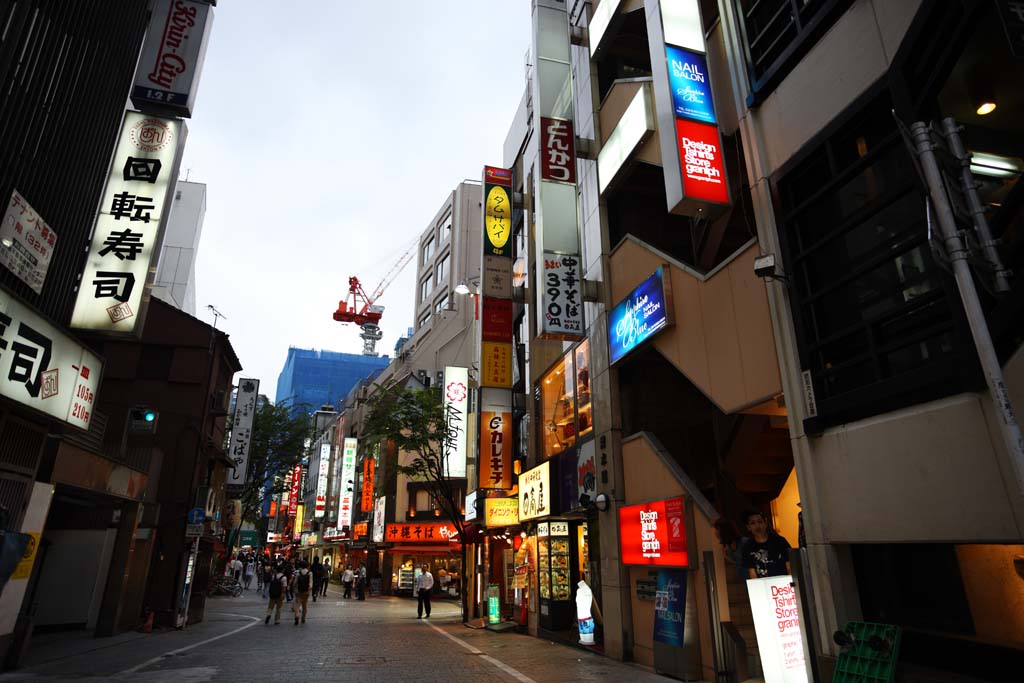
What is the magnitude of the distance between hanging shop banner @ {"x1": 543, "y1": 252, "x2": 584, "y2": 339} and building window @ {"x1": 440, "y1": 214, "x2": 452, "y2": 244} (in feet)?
128

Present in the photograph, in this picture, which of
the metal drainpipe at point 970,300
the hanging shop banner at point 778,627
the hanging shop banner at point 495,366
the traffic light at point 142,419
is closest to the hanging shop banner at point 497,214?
the hanging shop banner at point 495,366

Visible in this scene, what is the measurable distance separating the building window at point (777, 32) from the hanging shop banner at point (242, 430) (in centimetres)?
2618

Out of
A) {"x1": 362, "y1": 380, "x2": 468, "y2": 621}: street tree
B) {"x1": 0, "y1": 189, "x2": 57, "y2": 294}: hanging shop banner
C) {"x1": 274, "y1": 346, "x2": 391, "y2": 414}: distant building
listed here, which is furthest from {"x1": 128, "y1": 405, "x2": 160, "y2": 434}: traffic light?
{"x1": 274, "y1": 346, "x2": 391, "y2": 414}: distant building

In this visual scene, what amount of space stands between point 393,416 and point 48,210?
1584 cm

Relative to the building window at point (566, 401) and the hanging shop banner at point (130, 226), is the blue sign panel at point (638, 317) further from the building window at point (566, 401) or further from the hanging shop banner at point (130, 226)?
the hanging shop banner at point (130, 226)

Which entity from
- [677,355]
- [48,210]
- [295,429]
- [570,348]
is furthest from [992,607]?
[295,429]

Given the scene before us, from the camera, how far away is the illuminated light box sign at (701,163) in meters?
10.3

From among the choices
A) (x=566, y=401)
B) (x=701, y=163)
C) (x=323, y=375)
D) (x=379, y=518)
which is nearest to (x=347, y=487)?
(x=379, y=518)

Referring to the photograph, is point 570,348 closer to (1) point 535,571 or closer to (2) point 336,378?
(1) point 535,571

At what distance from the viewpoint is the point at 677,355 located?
11.8 m

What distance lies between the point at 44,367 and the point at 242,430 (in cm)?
2081

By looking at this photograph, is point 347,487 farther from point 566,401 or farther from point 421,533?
point 566,401

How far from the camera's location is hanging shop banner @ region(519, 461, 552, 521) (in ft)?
56.5

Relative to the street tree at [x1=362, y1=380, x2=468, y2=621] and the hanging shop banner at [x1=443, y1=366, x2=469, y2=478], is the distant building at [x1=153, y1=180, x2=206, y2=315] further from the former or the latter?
the street tree at [x1=362, y1=380, x2=468, y2=621]
